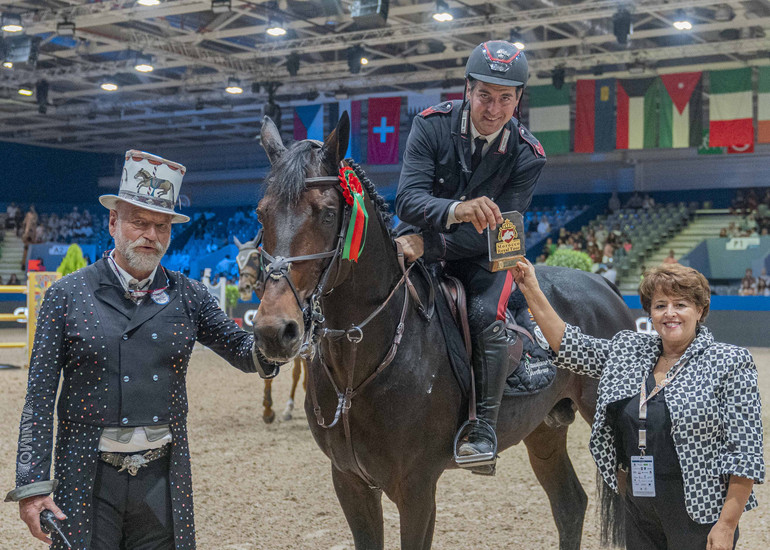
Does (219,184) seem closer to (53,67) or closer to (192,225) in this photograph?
(192,225)

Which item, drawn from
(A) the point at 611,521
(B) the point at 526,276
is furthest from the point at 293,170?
(A) the point at 611,521

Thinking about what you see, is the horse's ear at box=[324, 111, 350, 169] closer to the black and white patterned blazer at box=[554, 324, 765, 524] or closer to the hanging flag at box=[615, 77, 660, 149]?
the black and white patterned blazer at box=[554, 324, 765, 524]

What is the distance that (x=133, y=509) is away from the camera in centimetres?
233

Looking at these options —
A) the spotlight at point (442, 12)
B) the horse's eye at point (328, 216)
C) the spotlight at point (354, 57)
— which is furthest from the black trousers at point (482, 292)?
the spotlight at point (354, 57)

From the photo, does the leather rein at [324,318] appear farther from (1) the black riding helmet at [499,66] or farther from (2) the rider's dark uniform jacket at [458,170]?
(1) the black riding helmet at [499,66]

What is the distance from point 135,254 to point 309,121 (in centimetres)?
1591

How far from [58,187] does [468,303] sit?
94.5 feet

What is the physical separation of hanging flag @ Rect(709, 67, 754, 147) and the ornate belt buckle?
48.8ft

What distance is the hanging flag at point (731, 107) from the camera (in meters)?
14.9

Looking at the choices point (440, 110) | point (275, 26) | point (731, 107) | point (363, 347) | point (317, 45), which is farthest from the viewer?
point (317, 45)

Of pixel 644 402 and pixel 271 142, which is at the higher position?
pixel 271 142

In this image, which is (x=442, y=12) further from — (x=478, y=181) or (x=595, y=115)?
(x=478, y=181)

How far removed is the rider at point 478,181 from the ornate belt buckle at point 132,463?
124 centimetres

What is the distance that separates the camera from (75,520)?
223 centimetres
